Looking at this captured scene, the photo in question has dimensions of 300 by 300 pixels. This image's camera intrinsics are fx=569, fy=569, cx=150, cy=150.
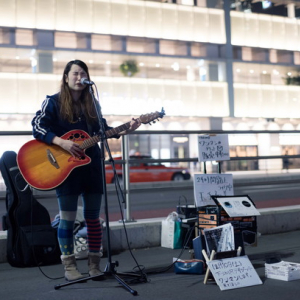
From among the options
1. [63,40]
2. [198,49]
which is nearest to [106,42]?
[63,40]

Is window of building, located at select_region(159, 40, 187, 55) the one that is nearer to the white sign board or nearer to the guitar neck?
the white sign board

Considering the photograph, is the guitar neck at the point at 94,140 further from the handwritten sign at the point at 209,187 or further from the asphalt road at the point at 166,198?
the asphalt road at the point at 166,198

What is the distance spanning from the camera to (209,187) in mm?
6676

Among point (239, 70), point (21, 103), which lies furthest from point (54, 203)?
point (239, 70)

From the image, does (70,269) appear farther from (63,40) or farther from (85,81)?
(63,40)

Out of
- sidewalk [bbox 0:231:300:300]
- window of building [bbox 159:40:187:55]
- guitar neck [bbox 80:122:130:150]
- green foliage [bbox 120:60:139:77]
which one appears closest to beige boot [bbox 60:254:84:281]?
sidewalk [bbox 0:231:300:300]

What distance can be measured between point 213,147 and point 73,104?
2.13 m

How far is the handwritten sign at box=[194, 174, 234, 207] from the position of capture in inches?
258

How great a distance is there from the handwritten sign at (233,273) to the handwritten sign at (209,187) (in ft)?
4.22

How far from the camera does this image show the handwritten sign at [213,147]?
6806mm

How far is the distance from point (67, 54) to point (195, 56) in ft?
35.8

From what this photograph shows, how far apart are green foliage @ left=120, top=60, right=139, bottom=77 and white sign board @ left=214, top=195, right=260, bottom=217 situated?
119 ft

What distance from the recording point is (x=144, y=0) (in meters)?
43.5

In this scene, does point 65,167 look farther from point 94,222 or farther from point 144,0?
point 144,0
